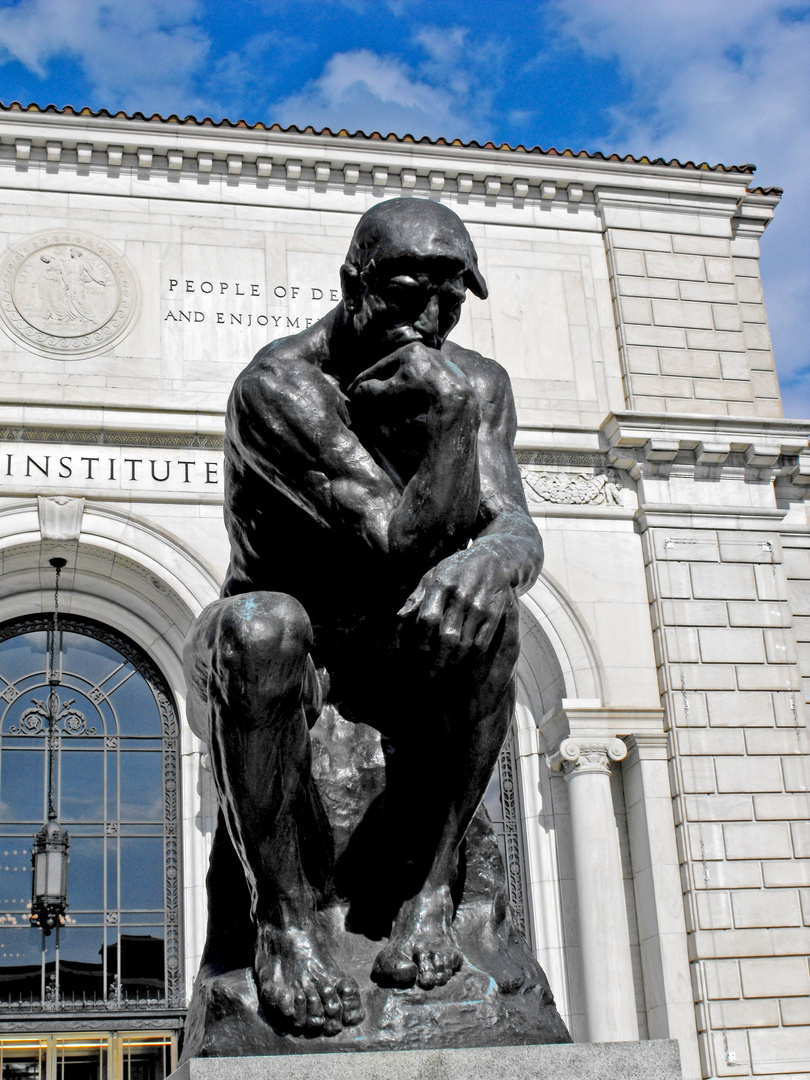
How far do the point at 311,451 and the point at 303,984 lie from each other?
1.48 meters

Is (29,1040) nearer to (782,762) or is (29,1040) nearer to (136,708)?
(136,708)

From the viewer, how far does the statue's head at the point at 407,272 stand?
385cm

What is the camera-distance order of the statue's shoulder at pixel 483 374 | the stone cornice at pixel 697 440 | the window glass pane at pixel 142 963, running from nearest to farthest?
the statue's shoulder at pixel 483 374 → the window glass pane at pixel 142 963 → the stone cornice at pixel 697 440

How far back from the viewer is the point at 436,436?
3703 mm

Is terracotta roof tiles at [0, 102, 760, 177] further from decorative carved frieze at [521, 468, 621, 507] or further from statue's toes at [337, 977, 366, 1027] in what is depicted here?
statue's toes at [337, 977, 366, 1027]

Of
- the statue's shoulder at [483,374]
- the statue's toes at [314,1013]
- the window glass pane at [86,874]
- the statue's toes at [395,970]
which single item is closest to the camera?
the statue's toes at [314,1013]

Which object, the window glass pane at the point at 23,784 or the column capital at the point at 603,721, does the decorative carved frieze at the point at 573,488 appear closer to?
the column capital at the point at 603,721

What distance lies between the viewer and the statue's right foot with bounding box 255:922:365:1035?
3162mm

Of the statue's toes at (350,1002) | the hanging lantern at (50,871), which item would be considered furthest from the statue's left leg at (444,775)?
the hanging lantern at (50,871)

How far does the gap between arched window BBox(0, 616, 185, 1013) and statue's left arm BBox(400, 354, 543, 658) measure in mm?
12568

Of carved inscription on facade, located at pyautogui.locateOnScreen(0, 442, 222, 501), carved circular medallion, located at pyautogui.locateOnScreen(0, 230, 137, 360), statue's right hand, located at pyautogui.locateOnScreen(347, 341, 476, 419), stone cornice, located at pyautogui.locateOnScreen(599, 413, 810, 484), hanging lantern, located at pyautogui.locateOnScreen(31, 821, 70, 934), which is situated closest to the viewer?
statue's right hand, located at pyautogui.locateOnScreen(347, 341, 476, 419)

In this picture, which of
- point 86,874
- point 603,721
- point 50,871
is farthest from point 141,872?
point 603,721

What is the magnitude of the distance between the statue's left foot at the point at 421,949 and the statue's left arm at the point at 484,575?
677 mm

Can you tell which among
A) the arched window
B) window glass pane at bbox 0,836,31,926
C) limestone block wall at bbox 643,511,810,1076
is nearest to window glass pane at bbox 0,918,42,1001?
the arched window
